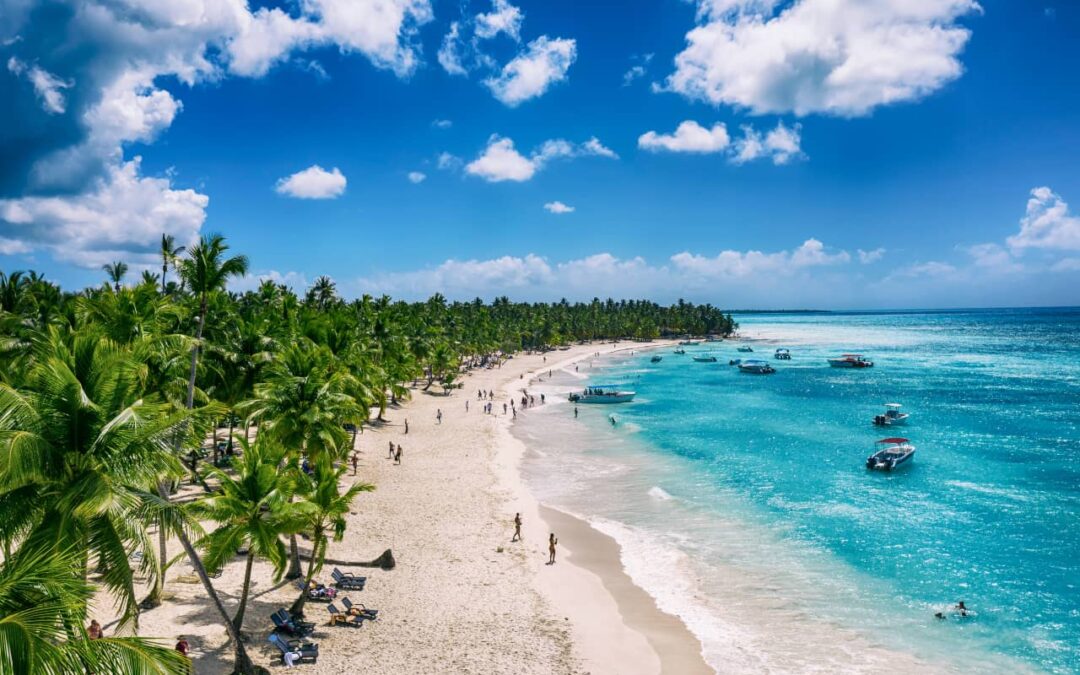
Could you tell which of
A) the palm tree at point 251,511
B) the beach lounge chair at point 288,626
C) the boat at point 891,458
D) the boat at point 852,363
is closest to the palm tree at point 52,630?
the palm tree at point 251,511

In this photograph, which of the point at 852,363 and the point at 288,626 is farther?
the point at 852,363

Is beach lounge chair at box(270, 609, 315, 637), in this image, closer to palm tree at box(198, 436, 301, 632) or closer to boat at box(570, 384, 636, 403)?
palm tree at box(198, 436, 301, 632)

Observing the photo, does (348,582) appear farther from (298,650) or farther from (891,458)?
(891,458)

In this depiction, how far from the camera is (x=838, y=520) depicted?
3341cm

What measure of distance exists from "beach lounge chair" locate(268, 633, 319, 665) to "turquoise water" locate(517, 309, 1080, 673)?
12.1 m

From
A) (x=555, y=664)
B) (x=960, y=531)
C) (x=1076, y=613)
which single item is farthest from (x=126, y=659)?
(x=960, y=531)

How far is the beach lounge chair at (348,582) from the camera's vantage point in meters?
21.4

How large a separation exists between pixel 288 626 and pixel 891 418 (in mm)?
61504

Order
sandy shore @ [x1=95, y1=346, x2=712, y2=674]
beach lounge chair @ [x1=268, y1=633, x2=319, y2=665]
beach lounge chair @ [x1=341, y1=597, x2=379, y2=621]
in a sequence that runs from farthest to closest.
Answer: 1. beach lounge chair @ [x1=341, y1=597, x2=379, y2=621]
2. sandy shore @ [x1=95, y1=346, x2=712, y2=674]
3. beach lounge chair @ [x1=268, y1=633, x2=319, y2=665]

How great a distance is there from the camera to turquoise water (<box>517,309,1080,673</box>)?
2103cm

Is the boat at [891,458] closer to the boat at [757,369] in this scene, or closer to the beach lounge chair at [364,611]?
the beach lounge chair at [364,611]

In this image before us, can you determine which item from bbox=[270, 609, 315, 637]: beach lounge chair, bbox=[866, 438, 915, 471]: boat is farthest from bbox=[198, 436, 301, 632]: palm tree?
bbox=[866, 438, 915, 471]: boat

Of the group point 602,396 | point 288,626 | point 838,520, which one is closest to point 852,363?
point 602,396

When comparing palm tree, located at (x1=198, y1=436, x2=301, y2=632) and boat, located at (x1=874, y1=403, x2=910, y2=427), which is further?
boat, located at (x1=874, y1=403, x2=910, y2=427)
